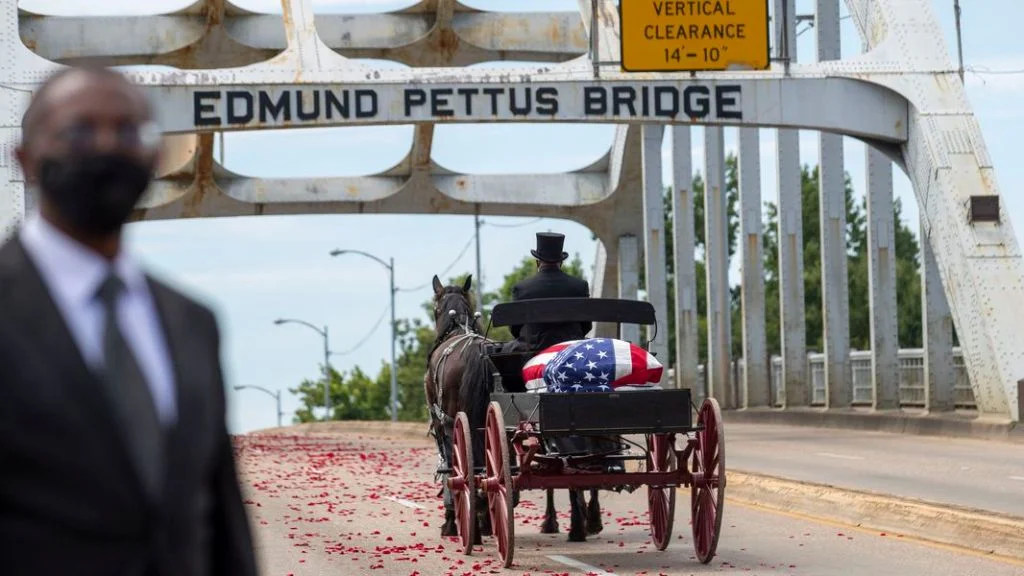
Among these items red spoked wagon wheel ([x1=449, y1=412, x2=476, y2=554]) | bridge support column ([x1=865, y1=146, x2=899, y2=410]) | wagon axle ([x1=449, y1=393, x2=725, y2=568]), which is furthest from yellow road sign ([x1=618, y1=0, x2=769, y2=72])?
wagon axle ([x1=449, y1=393, x2=725, y2=568])

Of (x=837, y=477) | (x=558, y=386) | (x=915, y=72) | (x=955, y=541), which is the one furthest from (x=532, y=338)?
(x=915, y=72)

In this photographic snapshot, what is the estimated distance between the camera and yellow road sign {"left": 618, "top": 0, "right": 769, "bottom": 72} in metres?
27.1

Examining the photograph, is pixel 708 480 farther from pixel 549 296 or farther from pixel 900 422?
pixel 900 422

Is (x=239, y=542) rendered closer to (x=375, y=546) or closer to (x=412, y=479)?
(x=375, y=546)

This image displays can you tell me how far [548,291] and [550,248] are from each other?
1.20 ft

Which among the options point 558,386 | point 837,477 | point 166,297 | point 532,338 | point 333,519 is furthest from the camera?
point 837,477

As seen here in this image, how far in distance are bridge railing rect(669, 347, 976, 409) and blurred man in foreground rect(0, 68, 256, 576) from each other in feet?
98.7

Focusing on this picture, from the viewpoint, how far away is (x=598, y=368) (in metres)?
12.6

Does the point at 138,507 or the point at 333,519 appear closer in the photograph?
the point at 138,507

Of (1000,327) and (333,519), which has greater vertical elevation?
(1000,327)

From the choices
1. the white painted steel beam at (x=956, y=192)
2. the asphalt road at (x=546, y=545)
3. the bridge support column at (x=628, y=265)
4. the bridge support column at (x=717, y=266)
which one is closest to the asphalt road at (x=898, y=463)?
the white painted steel beam at (x=956, y=192)

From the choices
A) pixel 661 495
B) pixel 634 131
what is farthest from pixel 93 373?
pixel 634 131

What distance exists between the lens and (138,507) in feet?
9.13

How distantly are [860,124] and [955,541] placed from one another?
1650 centimetres
